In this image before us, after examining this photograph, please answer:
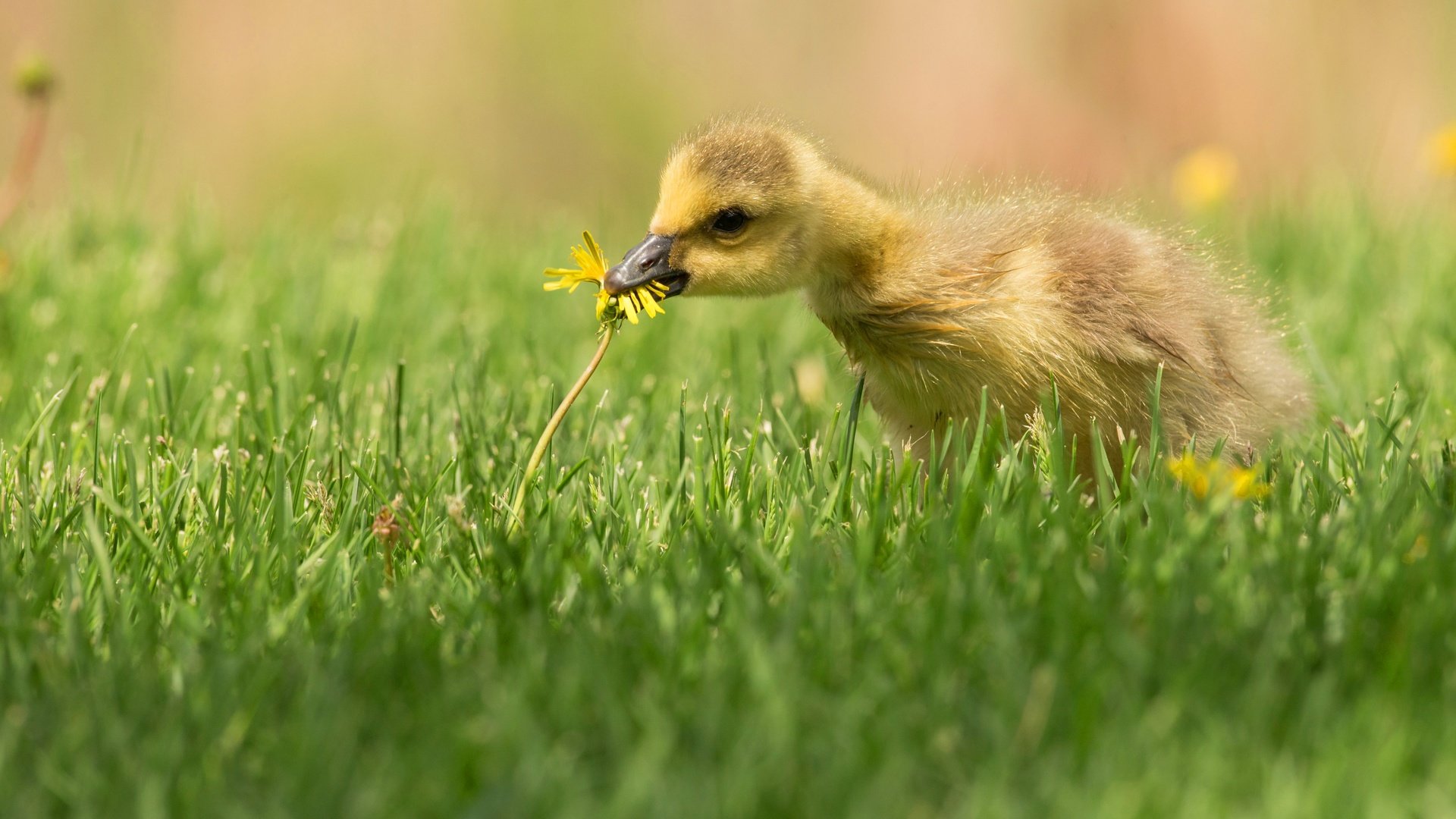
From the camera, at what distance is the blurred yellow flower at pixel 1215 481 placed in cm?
274

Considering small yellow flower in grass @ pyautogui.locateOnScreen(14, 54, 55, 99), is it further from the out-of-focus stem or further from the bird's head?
the bird's head

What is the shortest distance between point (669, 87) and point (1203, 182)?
651 centimetres

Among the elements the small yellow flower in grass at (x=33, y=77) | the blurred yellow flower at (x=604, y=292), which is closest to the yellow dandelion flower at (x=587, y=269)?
the blurred yellow flower at (x=604, y=292)

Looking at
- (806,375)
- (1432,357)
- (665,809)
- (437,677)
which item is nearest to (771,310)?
(806,375)

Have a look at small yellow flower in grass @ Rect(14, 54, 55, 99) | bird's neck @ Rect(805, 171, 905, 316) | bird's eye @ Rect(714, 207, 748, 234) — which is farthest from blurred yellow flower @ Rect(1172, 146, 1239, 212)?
small yellow flower in grass @ Rect(14, 54, 55, 99)

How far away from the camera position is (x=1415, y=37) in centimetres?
855

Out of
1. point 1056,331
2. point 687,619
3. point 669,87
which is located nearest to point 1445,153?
point 1056,331

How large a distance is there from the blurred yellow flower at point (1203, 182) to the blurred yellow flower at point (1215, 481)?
162 inches

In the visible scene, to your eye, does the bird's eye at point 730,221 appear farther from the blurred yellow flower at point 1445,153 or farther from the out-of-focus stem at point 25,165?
the blurred yellow flower at point 1445,153

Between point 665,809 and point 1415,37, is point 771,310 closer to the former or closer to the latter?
point 665,809

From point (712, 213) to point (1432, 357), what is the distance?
2350mm

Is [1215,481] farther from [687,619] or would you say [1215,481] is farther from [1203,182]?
[1203,182]

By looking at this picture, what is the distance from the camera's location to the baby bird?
3354 mm

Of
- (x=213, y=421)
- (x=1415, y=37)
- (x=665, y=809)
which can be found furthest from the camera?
(x=1415, y=37)
